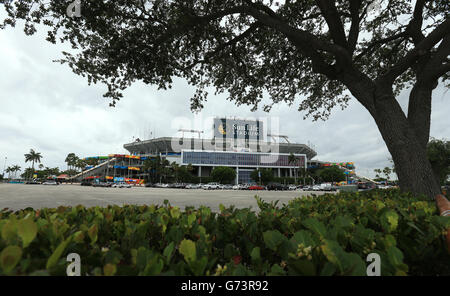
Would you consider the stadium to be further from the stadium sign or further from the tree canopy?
the tree canopy

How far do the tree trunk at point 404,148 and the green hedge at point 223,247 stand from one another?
4219 mm

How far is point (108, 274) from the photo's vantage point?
28.4 inches

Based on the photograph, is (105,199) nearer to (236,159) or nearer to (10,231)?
(10,231)

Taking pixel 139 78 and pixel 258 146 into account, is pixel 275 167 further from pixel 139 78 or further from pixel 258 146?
pixel 139 78

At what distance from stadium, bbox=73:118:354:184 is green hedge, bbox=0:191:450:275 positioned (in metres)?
96.3

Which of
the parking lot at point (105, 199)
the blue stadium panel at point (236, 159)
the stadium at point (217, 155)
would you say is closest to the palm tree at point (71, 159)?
the stadium at point (217, 155)

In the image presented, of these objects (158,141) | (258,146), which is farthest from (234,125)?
(158,141)

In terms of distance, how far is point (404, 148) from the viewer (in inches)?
214

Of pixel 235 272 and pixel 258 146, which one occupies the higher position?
pixel 258 146

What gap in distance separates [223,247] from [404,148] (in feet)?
19.9

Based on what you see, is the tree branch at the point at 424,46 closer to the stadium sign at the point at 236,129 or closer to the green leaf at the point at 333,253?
the green leaf at the point at 333,253

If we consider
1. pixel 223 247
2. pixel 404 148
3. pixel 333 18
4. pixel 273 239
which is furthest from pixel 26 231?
pixel 333 18

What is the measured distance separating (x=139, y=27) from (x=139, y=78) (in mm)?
1669

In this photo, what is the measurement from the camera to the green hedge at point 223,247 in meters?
0.82
